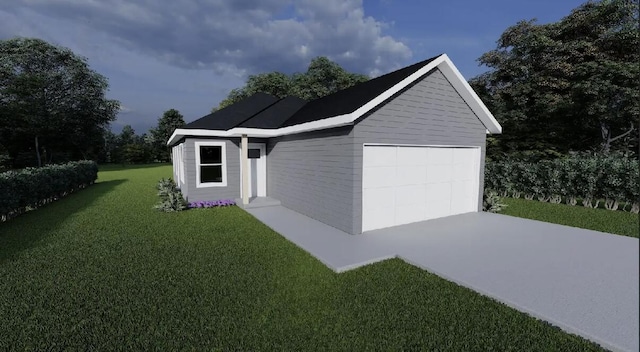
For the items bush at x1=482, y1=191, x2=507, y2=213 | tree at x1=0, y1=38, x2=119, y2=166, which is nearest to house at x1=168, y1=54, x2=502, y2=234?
bush at x1=482, y1=191, x2=507, y2=213

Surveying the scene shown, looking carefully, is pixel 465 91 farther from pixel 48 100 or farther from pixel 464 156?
pixel 48 100

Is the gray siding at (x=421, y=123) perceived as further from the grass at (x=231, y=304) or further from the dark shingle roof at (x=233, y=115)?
the dark shingle roof at (x=233, y=115)

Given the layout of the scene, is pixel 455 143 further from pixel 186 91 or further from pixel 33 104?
pixel 33 104

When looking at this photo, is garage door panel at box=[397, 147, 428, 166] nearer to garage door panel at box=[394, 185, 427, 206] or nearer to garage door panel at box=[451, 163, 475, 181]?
garage door panel at box=[394, 185, 427, 206]

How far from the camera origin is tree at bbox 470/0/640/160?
14984 millimetres

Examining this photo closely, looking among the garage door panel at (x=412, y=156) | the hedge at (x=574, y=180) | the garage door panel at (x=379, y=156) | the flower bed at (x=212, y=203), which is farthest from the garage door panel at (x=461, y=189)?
the flower bed at (x=212, y=203)

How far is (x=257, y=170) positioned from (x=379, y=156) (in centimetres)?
651

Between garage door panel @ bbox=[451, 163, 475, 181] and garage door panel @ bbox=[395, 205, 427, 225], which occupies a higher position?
garage door panel @ bbox=[451, 163, 475, 181]

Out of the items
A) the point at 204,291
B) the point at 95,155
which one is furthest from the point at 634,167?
the point at 95,155

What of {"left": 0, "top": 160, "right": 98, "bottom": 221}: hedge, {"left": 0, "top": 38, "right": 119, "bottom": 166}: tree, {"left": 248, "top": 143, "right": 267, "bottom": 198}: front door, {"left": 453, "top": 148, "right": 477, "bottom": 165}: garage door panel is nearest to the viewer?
{"left": 0, "top": 160, "right": 98, "bottom": 221}: hedge

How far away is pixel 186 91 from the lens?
22781mm

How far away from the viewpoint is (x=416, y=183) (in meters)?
8.23

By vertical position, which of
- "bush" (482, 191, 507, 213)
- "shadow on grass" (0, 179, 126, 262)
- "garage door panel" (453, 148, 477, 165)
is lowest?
"shadow on grass" (0, 179, 126, 262)

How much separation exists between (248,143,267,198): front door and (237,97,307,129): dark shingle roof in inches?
51.1
